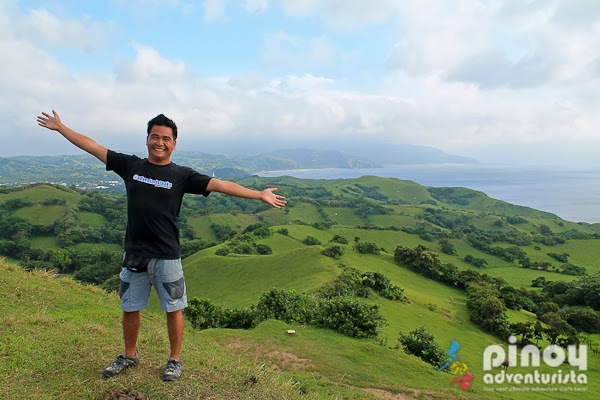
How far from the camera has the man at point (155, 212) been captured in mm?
4188

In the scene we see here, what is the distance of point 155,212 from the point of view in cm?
416

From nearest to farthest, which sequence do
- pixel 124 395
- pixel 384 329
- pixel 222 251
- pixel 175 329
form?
pixel 124 395 → pixel 175 329 → pixel 384 329 → pixel 222 251

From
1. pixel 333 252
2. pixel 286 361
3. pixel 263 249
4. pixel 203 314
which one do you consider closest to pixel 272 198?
pixel 286 361

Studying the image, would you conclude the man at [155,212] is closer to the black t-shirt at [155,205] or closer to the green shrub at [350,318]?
the black t-shirt at [155,205]

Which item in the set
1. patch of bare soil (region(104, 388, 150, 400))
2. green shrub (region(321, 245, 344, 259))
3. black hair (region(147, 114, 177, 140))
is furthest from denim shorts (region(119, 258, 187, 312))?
green shrub (region(321, 245, 344, 259))

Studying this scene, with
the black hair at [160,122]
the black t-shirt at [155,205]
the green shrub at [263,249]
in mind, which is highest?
the black hair at [160,122]

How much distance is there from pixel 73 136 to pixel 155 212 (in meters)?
1.65

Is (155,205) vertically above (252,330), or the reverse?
(155,205)

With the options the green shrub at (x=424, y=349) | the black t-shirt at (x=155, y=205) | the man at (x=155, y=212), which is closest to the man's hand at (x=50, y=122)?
the man at (x=155, y=212)

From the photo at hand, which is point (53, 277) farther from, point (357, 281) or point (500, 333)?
point (500, 333)

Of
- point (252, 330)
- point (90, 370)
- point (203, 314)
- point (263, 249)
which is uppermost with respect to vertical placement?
point (90, 370)

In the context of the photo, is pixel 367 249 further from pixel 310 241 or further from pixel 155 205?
pixel 155 205

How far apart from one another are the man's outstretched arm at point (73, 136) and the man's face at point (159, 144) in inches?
26.1

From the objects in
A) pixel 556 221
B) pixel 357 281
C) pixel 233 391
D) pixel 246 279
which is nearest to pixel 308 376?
pixel 233 391
